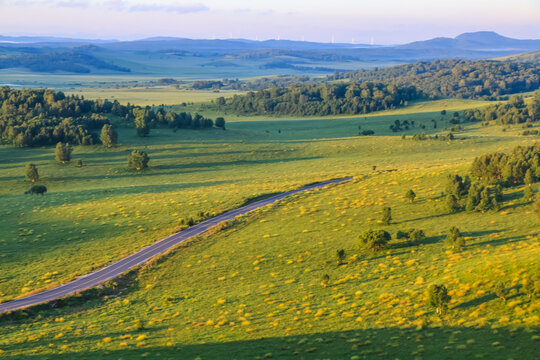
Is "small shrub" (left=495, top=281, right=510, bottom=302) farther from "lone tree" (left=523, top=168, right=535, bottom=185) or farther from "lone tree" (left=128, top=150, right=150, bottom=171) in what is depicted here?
"lone tree" (left=128, top=150, right=150, bottom=171)

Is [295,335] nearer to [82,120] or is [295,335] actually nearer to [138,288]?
[138,288]

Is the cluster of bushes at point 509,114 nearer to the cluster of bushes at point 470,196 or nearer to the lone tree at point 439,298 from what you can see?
the cluster of bushes at point 470,196

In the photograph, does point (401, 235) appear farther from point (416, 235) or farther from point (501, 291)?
point (501, 291)

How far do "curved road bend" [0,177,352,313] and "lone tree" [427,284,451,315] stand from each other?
115 ft

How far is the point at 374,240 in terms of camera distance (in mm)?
52906

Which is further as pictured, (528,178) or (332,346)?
(528,178)

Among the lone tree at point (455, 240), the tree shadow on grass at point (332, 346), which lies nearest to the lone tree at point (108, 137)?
the tree shadow on grass at point (332, 346)

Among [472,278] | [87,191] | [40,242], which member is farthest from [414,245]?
[87,191]

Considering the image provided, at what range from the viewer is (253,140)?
6161 inches

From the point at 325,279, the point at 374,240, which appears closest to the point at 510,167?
the point at 374,240

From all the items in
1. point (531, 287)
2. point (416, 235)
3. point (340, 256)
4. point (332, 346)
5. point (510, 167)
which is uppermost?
point (510, 167)

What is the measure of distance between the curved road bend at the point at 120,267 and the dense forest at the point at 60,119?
82690mm

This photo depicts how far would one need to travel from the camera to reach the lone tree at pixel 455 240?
1973 inches

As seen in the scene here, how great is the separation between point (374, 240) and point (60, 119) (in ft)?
441
